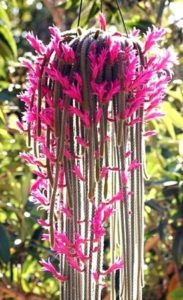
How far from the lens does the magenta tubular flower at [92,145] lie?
882 millimetres

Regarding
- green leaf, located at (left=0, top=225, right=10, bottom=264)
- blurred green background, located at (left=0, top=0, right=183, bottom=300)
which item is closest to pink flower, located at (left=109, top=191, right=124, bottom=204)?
blurred green background, located at (left=0, top=0, right=183, bottom=300)

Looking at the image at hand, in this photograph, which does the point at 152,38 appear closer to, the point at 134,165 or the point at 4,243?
the point at 134,165

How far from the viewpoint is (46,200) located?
946mm

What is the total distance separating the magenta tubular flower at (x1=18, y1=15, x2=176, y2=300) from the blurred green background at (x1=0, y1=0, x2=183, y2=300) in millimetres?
Answer: 727

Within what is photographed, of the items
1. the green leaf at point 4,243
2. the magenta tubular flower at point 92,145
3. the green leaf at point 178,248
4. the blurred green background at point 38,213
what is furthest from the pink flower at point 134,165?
the green leaf at point 178,248

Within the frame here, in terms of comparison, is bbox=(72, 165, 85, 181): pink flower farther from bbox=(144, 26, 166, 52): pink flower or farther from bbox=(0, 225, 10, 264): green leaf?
bbox=(0, 225, 10, 264): green leaf

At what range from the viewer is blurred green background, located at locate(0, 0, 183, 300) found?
5.98 feet

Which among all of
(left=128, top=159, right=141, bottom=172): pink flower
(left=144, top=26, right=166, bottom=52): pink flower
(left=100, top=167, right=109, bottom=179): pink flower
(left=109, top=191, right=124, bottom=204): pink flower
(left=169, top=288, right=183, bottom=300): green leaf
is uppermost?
(left=144, top=26, right=166, bottom=52): pink flower

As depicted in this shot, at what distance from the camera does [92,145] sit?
876 millimetres

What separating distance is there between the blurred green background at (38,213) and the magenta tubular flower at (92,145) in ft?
2.38

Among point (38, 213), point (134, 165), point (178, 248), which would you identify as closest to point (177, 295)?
point (178, 248)

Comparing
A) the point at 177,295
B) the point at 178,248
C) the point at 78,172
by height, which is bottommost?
the point at 177,295

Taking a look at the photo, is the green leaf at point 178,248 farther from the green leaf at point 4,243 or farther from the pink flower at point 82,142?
the pink flower at point 82,142

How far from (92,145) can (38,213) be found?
108cm
